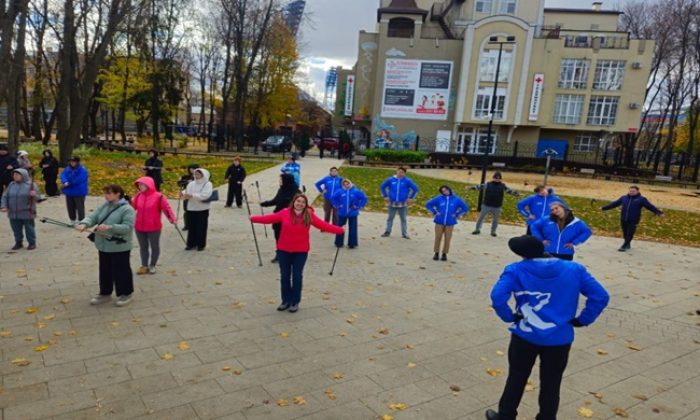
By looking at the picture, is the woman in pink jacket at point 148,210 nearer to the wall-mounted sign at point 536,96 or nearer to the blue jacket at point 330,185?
the blue jacket at point 330,185

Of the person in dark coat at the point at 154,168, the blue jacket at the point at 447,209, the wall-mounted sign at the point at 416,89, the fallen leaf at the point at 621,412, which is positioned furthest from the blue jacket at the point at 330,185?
the wall-mounted sign at the point at 416,89

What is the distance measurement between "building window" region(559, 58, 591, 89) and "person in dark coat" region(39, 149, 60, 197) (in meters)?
42.7

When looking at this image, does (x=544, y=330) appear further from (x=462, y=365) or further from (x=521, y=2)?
(x=521, y=2)

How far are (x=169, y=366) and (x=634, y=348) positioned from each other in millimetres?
5493

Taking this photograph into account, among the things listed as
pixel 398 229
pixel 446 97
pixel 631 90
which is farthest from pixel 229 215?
pixel 631 90

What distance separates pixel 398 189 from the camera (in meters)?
11.3

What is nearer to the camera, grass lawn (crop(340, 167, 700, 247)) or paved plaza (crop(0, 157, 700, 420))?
paved plaza (crop(0, 157, 700, 420))

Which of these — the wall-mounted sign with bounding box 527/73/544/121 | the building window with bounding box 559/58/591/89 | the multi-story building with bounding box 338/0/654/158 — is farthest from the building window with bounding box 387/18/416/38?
the building window with bounding box 559/58/591/89

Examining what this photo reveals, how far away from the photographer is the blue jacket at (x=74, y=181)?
1047cm

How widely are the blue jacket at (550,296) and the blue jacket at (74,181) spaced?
10.2m

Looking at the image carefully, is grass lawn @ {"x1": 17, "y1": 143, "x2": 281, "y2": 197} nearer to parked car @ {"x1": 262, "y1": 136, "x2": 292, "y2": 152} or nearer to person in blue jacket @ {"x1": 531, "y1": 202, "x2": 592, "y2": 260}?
parked car @ {"x1": 262, "y1": 136, "x2": 292, "y2": 152}

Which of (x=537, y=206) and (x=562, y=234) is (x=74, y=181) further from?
(x=537, y=206)

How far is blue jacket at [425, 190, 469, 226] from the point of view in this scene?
373 inches

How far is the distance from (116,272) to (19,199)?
3662 millimetres
